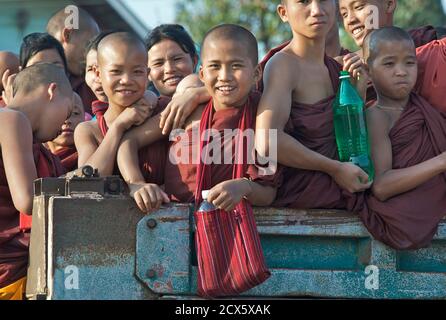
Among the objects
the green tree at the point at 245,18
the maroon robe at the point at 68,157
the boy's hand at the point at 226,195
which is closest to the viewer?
the boy's hand at the point at 226,195

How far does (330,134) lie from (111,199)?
3.27ft

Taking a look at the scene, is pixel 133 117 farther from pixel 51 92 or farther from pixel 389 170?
pixel 389 170

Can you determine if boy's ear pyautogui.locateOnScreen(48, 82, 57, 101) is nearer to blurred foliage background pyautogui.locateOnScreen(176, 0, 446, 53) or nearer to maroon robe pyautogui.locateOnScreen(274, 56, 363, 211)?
maroon robe pyautogui.locateOnScreen(274, 56, 363, 211)

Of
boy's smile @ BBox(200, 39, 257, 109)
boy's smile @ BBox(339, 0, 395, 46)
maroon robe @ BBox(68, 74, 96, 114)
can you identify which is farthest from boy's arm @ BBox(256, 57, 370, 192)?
maroon robe @ BBox(68, 74, 96, 114)

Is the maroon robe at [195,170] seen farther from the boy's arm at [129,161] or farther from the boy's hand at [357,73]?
the boy's hand at [357,73]

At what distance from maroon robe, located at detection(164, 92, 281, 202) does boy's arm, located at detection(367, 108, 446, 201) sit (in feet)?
1.33

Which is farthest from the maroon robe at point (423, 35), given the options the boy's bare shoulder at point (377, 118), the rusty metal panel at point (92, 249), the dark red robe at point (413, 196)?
the rusty metal panel at point (92, 249)

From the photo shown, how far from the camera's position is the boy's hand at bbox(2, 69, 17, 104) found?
515 cm

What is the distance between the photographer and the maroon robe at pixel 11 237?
14.3ft

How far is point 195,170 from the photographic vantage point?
4.29 meters

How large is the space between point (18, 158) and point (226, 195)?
3.07 feet

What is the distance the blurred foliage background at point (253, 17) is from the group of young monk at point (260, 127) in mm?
11834

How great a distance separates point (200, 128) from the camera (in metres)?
4.31

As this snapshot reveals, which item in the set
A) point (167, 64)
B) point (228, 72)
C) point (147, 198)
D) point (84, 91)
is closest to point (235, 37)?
point (228, 72)
